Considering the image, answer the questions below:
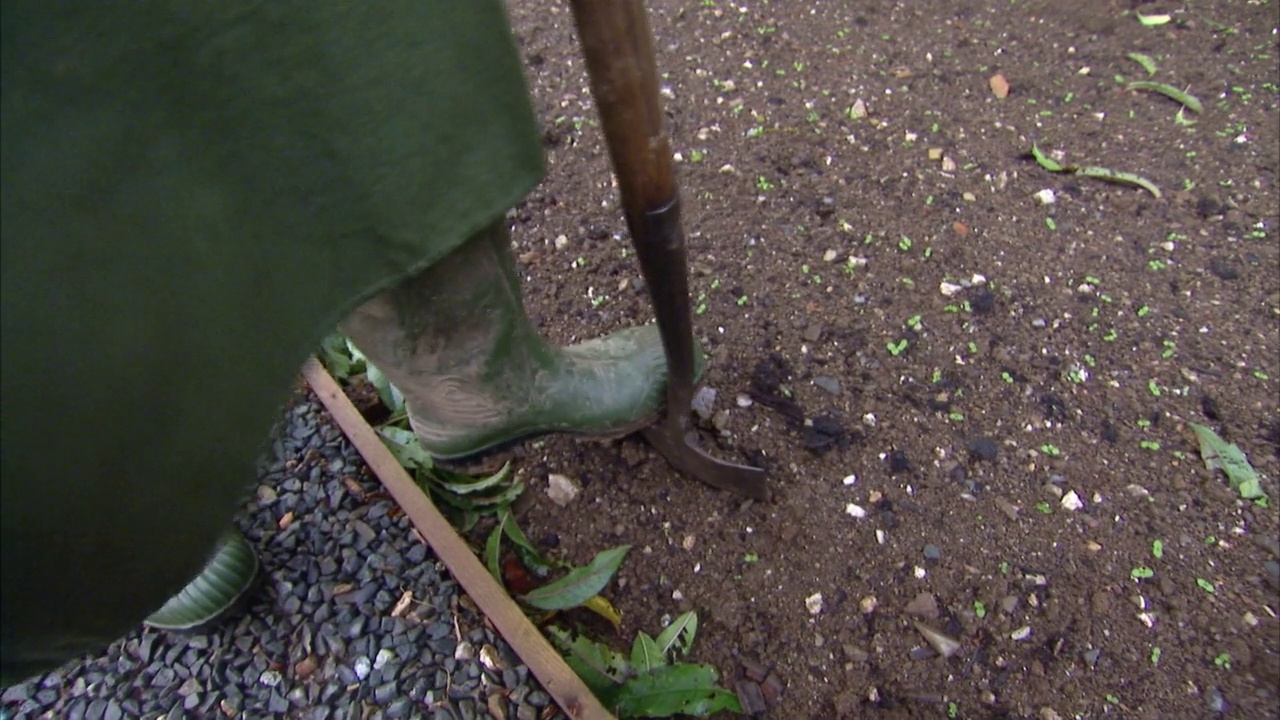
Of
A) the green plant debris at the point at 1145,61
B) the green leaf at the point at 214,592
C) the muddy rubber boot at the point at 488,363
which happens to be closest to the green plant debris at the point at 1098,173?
the green plant debris at the point at 1145,61

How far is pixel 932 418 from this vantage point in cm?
178

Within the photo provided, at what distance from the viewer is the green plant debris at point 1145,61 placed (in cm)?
253

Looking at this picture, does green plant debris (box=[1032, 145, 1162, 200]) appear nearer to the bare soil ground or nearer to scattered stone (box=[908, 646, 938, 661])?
the bare soil ground

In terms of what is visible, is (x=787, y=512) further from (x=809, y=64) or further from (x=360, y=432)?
(x=809, y=64)

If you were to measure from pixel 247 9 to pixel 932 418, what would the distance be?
1463 millimetres

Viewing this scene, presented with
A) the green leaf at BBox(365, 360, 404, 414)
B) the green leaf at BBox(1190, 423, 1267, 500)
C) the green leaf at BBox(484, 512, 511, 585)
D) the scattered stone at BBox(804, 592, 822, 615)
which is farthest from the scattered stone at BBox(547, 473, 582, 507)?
the green leaf at BBox(1190, 423, 1267, 500)

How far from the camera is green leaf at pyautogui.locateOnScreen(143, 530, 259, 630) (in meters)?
1.41

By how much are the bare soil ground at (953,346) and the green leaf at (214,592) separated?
52 centimetres

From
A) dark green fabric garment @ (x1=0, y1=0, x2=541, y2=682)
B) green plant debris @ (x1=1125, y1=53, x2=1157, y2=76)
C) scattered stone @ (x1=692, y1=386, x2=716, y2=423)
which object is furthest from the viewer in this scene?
green plant debris @ (x1=1125, y1=53, x2=1157, y2=76)

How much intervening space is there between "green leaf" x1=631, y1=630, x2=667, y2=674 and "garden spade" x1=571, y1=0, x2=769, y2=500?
0.44 metres

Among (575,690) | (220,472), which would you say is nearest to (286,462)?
(575,690)

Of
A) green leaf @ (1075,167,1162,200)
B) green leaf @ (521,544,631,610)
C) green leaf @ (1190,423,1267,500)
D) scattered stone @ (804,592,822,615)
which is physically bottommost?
green leaf @ (1190,423,1267,500)

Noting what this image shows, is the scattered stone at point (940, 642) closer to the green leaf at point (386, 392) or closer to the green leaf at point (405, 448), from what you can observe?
the green leaf at point (405, 448)

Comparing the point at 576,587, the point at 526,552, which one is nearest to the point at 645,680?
the point at 576,587
